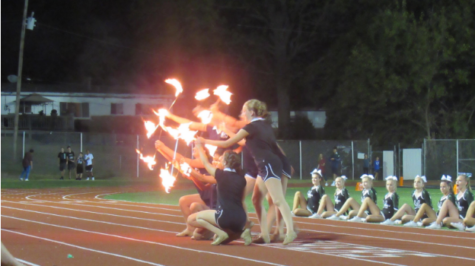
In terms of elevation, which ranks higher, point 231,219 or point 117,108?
point 117,108

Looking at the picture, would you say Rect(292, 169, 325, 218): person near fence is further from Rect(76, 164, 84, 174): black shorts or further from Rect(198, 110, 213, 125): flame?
Rect(76, 164, 84, 174): black shorts

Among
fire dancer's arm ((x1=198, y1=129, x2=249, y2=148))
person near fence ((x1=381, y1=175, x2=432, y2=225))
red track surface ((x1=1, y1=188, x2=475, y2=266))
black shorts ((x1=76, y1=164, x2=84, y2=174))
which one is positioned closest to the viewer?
red track surface ((x1=1, y1=188, x2=475, y2=266))

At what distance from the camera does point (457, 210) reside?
38.3 feet

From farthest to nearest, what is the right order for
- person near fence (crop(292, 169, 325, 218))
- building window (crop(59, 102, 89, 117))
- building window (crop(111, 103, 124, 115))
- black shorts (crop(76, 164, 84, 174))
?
building window (crop(111, 103, 124, 115)) → building window (crop(59, 102, 89, 117)) → black shorts (crop(76, 164, 84, 174)) → person near fence (crop(292, 169, 325, 218))

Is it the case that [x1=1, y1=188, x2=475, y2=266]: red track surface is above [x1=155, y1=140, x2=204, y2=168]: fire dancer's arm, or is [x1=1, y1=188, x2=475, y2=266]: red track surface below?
below

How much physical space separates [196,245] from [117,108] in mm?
50681

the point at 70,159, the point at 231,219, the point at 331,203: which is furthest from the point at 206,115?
the point at 70,159

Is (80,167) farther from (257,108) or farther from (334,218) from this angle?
(257,108)

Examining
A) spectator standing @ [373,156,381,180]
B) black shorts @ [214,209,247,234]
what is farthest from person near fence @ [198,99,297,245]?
spectator standing @ [373,156,381,180]

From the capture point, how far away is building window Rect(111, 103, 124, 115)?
58938 millimetres

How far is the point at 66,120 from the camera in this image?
173 ft

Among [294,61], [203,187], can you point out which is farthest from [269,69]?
[203,187]

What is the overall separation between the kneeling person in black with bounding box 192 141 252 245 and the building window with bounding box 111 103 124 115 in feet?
167

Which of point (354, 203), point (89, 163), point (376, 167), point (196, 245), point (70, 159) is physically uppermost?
point (70, 159)
